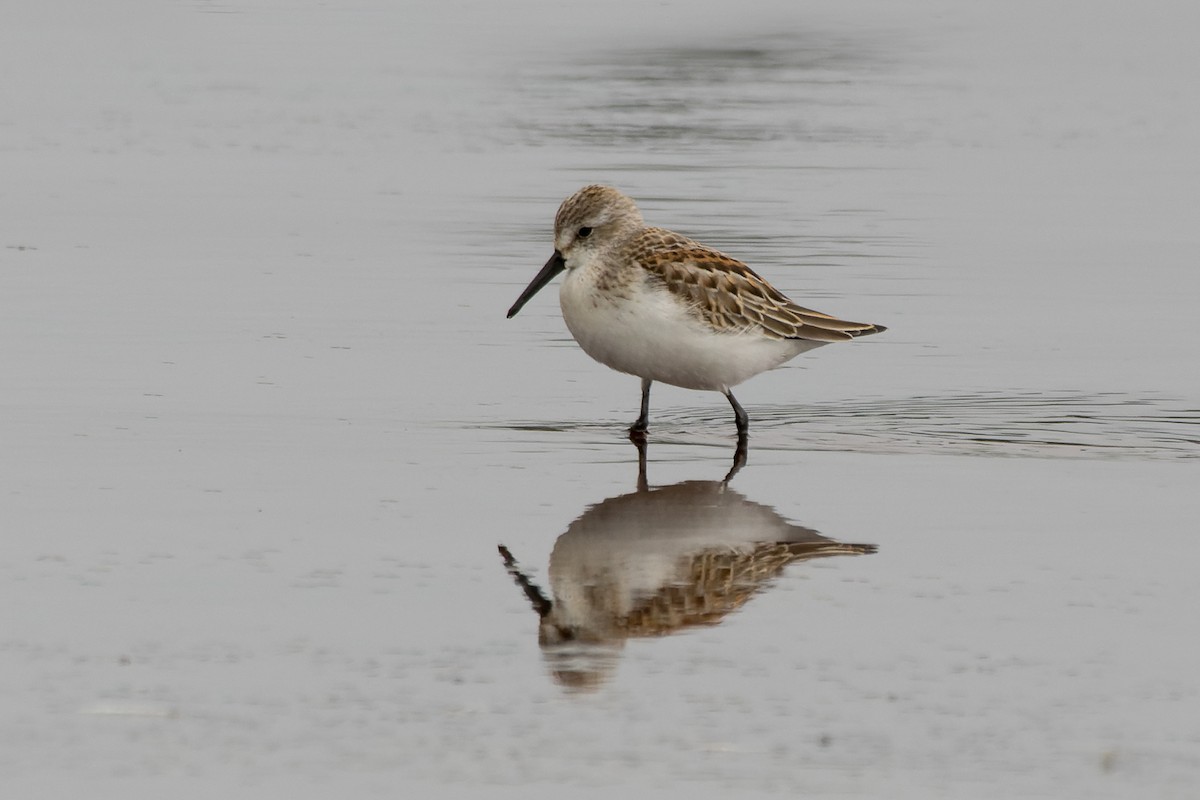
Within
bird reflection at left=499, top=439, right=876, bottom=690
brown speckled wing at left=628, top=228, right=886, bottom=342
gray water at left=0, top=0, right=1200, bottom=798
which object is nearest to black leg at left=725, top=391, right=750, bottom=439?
gray water at left=0, top=0, right=1200, bottom=798

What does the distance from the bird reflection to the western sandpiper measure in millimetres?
1128

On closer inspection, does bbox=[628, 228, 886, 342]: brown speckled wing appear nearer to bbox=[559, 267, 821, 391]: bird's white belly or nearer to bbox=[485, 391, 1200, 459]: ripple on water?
bbox=[559, 267, 821, 391]: bird's white belly

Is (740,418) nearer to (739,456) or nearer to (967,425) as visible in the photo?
(739,456)

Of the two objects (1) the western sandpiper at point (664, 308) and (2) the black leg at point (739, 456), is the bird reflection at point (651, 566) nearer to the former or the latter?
(2) the black leg at point (739, 456)

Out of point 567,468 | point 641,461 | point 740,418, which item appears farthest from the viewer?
point 740,418

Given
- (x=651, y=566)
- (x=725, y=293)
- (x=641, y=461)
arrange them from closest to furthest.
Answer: (x=651, y=566), (x=641, y=461), (x=725, y=293)

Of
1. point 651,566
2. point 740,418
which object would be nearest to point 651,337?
point 740,418

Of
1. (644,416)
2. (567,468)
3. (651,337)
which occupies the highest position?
(651,337)

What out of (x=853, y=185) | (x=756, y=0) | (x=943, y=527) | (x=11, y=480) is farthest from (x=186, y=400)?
(x=756, y=0)

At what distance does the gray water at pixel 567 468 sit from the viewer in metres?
5.70

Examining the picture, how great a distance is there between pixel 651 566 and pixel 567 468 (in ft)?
6.11

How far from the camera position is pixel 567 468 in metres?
9.12

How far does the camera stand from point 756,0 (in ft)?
114

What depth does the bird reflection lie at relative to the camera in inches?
257
